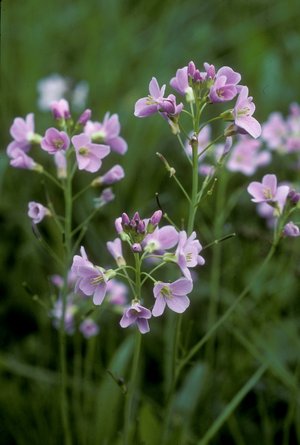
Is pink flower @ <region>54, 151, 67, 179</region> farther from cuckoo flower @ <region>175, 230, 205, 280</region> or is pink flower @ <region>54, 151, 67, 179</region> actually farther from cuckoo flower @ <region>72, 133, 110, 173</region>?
cuckoo flower @ <region>175, 230, 205, 280</region>

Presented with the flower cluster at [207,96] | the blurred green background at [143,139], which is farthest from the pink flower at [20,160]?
the blurred green background at [143,139]

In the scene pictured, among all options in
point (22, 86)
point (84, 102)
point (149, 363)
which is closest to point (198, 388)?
point (149, 363)

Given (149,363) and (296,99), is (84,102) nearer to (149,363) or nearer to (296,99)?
(296,99)

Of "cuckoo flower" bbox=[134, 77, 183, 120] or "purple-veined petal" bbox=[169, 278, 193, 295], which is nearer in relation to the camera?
"purple-veined petal" bbox=[169, 278, 193, 295]

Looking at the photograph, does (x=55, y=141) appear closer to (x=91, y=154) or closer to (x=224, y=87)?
(x=91, y=154)

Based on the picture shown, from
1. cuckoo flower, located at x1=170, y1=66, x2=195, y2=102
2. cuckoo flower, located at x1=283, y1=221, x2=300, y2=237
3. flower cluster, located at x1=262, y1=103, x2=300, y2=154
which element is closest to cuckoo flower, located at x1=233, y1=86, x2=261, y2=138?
cuckoo flower, located at x1=170, y1=66, x2=195, y2=102

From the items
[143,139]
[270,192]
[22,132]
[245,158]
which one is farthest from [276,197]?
[143,139]

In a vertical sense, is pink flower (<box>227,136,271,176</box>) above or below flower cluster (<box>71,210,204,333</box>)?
above
